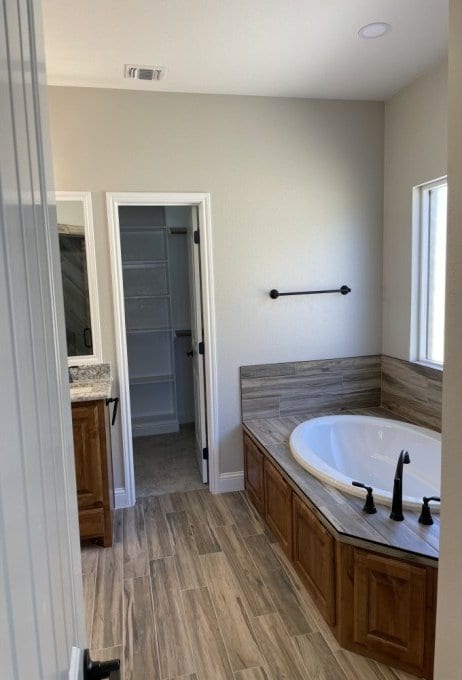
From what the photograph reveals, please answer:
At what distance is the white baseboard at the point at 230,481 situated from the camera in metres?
3.37

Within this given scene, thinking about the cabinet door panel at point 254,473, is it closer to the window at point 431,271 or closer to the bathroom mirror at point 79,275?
the bathroom mirror at point 79,275

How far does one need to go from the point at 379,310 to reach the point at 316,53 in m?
1.81

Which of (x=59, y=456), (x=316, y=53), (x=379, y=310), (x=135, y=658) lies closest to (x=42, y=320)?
(x=59, y=456)

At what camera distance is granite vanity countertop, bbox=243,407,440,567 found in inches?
70.6

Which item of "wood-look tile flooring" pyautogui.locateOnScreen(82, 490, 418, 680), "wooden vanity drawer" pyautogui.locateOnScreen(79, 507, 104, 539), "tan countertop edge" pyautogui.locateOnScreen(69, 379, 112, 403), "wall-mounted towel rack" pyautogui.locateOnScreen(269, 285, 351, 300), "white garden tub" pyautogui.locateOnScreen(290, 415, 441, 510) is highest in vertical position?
"wall-mounted towel rack" pyautogui.locateOnScreen(269, 285, 351, 300)

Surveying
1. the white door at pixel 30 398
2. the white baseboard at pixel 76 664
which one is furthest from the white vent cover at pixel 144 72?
the white baseboard at pixel 76 664

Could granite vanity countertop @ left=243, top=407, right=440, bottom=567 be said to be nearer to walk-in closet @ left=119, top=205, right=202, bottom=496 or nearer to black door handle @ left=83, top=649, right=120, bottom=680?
black door handle @ left=83, top=649, right=120, bottom=680

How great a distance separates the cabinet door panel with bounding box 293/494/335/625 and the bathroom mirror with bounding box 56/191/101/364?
1.66m

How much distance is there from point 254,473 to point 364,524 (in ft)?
3.98

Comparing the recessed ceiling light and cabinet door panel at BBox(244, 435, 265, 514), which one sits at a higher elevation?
the recessed ceiling light

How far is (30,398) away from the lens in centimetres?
50

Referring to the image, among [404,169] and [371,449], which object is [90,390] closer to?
[371,449]

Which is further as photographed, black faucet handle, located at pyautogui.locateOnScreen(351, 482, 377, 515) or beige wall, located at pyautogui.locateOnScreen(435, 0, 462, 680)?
black faucet handle, located at pyautogui.locateOnScreen(351, 482, 377, 515)

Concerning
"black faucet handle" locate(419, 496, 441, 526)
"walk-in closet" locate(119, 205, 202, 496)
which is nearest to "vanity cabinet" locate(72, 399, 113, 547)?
"walk-in closet" locate(119, 205, 202, 496)
